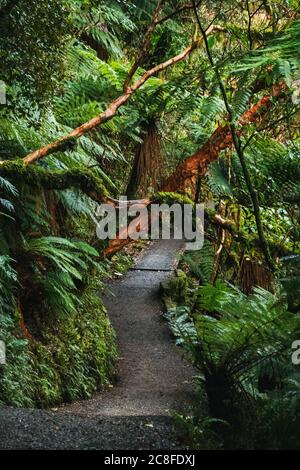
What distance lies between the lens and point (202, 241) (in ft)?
25.5

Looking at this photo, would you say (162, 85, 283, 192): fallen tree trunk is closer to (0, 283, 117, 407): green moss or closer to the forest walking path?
(0, 283, 117, 407): green moss

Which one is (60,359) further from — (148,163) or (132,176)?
(148,163)

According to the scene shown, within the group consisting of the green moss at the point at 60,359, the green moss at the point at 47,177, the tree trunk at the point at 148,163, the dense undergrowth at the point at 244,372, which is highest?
the tree trunk at the point at 148,163

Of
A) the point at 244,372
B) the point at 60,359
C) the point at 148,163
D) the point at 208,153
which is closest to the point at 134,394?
the point at 60,359

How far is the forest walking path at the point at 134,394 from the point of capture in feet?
10.1

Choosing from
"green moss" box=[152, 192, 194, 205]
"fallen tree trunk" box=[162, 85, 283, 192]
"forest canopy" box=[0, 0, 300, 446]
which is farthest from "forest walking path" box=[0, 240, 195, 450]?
"fallen tree trunk" box=[162, 85, 283, 192]

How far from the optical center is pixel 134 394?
6.17 metres

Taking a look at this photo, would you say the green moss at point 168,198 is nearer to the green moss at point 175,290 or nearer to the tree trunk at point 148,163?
the tree trunk at point 148,163

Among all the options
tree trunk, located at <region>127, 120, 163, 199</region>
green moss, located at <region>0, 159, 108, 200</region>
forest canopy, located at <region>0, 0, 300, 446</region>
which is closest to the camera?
forest canopy, located at <region>0, 0, 300, 446</region>

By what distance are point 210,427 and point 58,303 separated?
2.94 meters

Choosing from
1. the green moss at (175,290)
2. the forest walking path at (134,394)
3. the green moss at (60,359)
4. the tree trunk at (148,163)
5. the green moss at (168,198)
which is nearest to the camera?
the forest walking path at (134,394)

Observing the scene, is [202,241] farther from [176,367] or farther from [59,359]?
[59,359]

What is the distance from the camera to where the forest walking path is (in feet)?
10.1

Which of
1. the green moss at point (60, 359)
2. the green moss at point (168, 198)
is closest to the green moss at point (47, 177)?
the green moss at point (168, 198)
